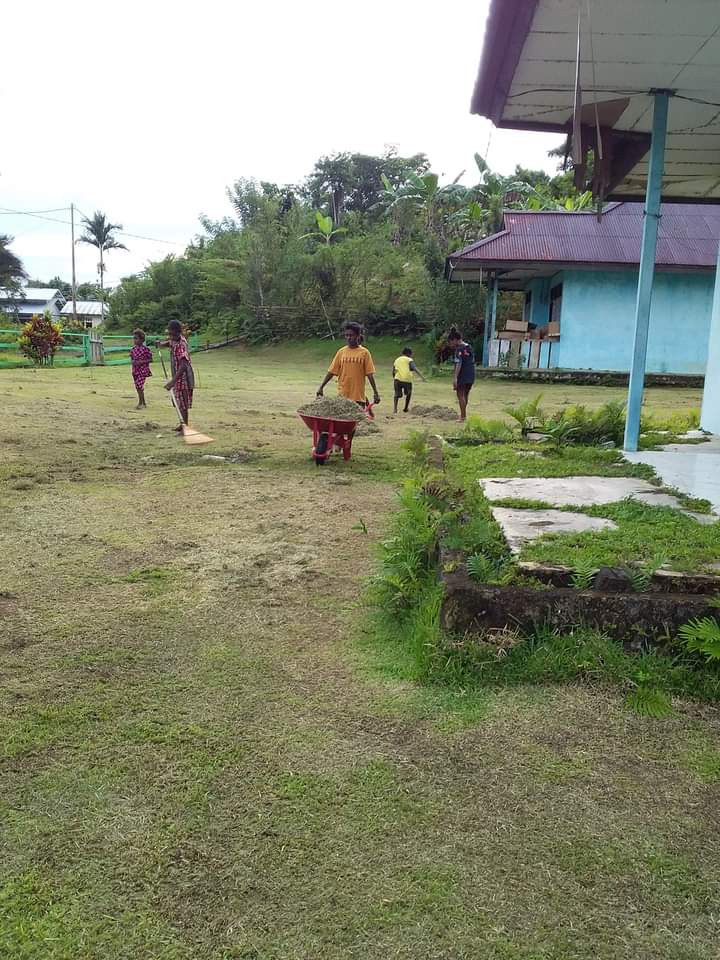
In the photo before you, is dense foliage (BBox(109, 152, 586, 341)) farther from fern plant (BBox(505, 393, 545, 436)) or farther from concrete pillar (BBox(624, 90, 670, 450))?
concrete pillar (BBox(624, 90, 670, 450))

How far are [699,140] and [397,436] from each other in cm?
471

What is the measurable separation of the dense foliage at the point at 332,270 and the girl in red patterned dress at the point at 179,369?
17.6 m

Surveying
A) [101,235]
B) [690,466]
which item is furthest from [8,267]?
[690,466]

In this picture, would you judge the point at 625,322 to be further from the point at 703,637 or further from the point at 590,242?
the point at 703,637

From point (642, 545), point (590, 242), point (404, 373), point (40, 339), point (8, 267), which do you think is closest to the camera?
point (642, 545)

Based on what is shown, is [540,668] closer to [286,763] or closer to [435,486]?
[286,763]

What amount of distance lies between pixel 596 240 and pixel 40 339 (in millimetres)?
16176

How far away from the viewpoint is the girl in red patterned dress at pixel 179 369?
923 centimetres

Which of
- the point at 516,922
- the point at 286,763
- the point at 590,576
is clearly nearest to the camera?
the point at 516,922

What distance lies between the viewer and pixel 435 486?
16.4ft

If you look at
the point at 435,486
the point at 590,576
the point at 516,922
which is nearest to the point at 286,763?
the point at 516,922

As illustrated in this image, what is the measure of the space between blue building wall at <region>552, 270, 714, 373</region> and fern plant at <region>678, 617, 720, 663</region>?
18568 mm

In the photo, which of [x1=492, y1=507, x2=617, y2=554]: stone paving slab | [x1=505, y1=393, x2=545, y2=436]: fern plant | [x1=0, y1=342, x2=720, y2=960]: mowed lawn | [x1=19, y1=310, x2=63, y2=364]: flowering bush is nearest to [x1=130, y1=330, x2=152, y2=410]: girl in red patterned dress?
[x1=505, y1=393, x2=545, y2=436]: fern plant

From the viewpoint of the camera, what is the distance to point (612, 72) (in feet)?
18.8
